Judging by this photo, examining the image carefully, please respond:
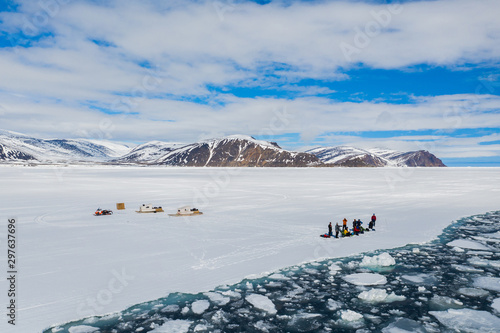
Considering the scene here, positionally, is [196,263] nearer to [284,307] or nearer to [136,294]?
[136,294]

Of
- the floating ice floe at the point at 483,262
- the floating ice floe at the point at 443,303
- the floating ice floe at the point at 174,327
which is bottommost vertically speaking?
the floating ice floe at the point at 174,327

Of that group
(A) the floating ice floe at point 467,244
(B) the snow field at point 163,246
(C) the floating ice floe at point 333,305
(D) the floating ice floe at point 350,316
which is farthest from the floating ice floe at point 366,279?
(A) the floating ice floe at point 467,244

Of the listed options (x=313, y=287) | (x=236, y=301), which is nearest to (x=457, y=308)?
(x=313, y=287)

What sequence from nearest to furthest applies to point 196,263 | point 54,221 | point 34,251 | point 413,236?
point 196,263 < point 34,251 < point 413,236 < point 54,221

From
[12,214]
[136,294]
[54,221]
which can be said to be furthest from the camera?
[12,214]

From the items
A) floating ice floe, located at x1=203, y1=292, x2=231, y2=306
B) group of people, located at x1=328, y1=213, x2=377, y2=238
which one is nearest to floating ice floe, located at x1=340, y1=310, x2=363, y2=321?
floating ice floe, located at x1=203, y1=292, x2=231, y2=306

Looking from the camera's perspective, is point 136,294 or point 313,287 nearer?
point 136,294

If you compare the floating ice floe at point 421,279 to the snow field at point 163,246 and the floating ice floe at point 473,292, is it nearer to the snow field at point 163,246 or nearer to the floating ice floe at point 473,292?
the snow field at point 163,246
